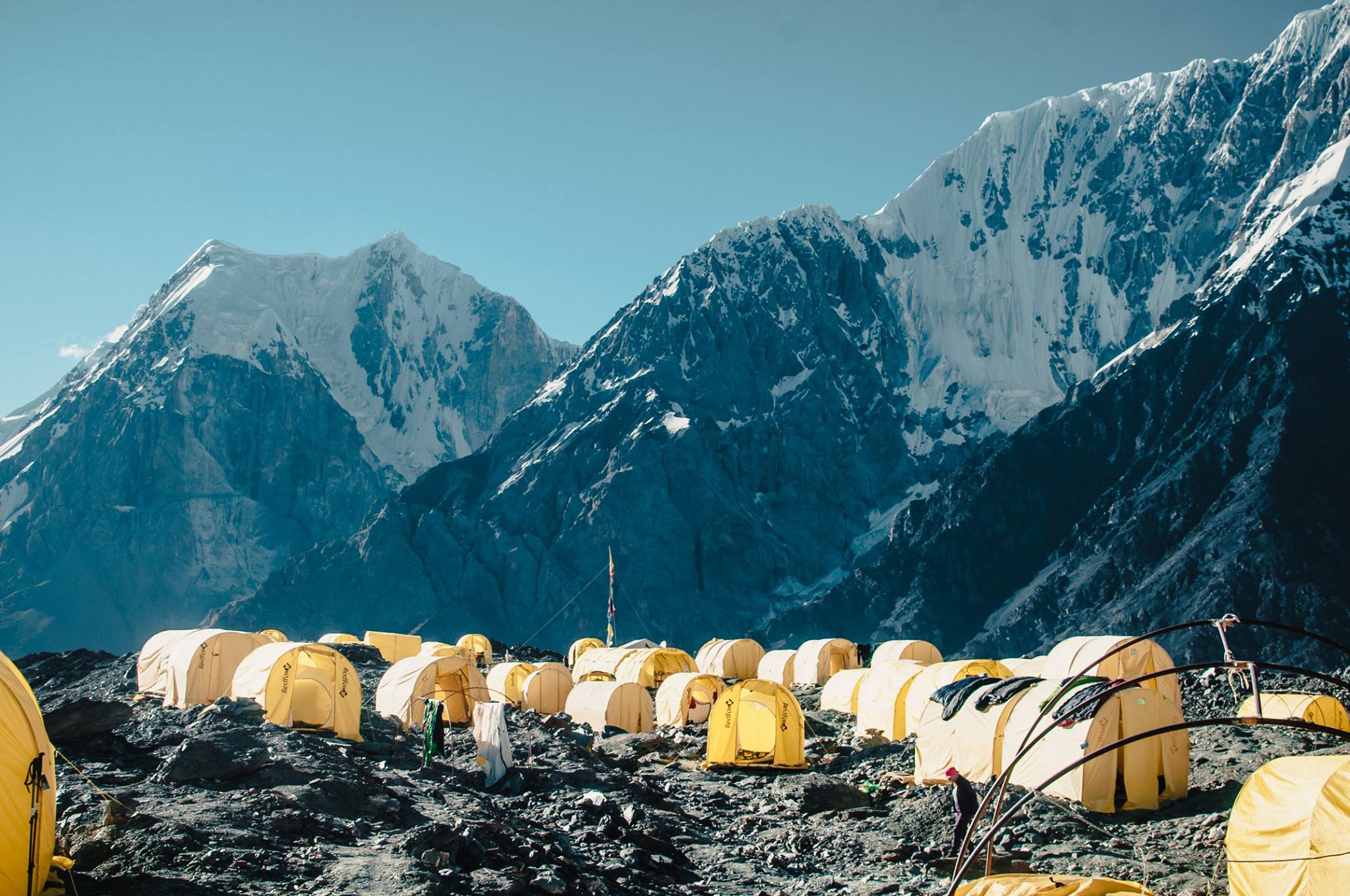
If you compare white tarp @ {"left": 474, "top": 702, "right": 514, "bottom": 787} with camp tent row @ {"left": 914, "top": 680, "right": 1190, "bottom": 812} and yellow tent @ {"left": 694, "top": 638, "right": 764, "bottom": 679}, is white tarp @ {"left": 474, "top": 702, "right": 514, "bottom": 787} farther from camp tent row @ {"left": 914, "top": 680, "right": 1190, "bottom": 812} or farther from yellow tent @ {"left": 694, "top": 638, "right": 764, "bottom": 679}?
yellow tent @ {"left": 694, "top": 638, "right": 764, "bottom": 679}

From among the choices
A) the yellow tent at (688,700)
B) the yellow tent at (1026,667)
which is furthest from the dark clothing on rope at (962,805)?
the yellow tent at (1026,667)

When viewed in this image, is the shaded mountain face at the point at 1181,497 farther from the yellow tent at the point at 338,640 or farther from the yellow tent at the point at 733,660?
the yellow tent at the point at 338,640

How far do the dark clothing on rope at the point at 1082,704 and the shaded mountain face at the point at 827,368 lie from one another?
109439 mm

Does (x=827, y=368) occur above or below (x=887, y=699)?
above

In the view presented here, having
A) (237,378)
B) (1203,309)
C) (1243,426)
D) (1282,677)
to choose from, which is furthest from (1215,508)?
(237,378)

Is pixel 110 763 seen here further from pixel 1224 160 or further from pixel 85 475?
pixel 1224 160

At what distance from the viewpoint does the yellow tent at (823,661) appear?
50.4 m

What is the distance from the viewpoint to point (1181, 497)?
100 meters

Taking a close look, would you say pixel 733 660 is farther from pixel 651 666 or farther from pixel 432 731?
pixel 432 731

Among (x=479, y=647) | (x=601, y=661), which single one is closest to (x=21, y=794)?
(x=601, y=661)

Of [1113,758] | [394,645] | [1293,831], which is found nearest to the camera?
[1293,831]

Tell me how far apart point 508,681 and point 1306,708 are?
2498cm

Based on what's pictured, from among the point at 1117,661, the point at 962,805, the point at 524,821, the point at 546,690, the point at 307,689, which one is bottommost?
the point at 546,690

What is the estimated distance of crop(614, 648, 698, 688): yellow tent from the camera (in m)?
45.5
